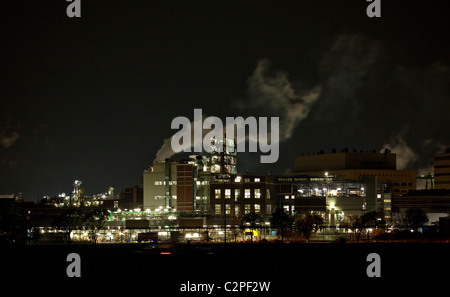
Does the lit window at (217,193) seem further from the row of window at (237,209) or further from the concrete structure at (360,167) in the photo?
the concrete structure at (360,167)

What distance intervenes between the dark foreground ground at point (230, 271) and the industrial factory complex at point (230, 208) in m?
15.0

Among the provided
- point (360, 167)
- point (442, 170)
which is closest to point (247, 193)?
point (360, 167)

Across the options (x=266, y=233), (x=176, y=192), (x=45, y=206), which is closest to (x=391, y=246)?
(x=266, y=233)

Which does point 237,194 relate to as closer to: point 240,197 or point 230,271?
point 240,197

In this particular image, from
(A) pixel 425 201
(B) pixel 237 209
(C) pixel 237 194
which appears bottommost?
(B) pixel 237 209

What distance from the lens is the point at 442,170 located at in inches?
7343

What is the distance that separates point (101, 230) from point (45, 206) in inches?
2406

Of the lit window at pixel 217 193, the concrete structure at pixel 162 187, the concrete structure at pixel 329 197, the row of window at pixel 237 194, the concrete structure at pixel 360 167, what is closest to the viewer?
the row of window at pixel 237 194

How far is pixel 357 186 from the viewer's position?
132750 millimetres

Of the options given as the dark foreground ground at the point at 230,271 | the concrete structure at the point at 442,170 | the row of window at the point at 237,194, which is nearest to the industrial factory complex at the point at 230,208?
the row of window at the point at 237,194

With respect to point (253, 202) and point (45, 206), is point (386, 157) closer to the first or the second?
point (253, 202)

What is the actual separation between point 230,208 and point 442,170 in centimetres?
8936

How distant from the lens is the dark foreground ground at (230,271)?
49.6 m
